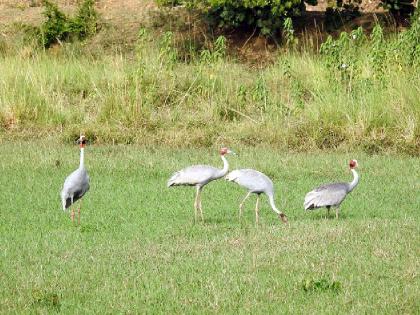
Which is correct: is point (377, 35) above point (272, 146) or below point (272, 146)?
above

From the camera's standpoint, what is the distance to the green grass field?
311 inches

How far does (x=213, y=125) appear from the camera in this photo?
647 inches

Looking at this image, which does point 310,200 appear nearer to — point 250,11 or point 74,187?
point 74,187

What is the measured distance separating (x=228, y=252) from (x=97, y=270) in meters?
1.28

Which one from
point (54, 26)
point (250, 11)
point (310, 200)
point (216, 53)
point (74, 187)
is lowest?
point (54, 26)

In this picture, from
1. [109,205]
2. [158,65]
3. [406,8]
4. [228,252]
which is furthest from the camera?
[406,8]

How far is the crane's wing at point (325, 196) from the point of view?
1072 centimetres

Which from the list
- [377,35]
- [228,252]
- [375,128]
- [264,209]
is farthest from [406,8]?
[228,252]

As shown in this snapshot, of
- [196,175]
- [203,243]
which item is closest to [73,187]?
[196,175]

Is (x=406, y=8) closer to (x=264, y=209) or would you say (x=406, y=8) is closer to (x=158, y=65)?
(x=158, y=65)

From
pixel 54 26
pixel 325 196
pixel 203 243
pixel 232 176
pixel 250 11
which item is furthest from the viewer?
pixel 54 26

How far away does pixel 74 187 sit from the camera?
10812 mm

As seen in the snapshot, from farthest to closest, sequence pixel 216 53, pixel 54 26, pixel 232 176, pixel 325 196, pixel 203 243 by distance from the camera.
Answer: pixel 54 26 → pixel 216 53 → pixel 232 176 → pixel 325 196 → pixel 203 243

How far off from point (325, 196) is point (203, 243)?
1.69 metres
